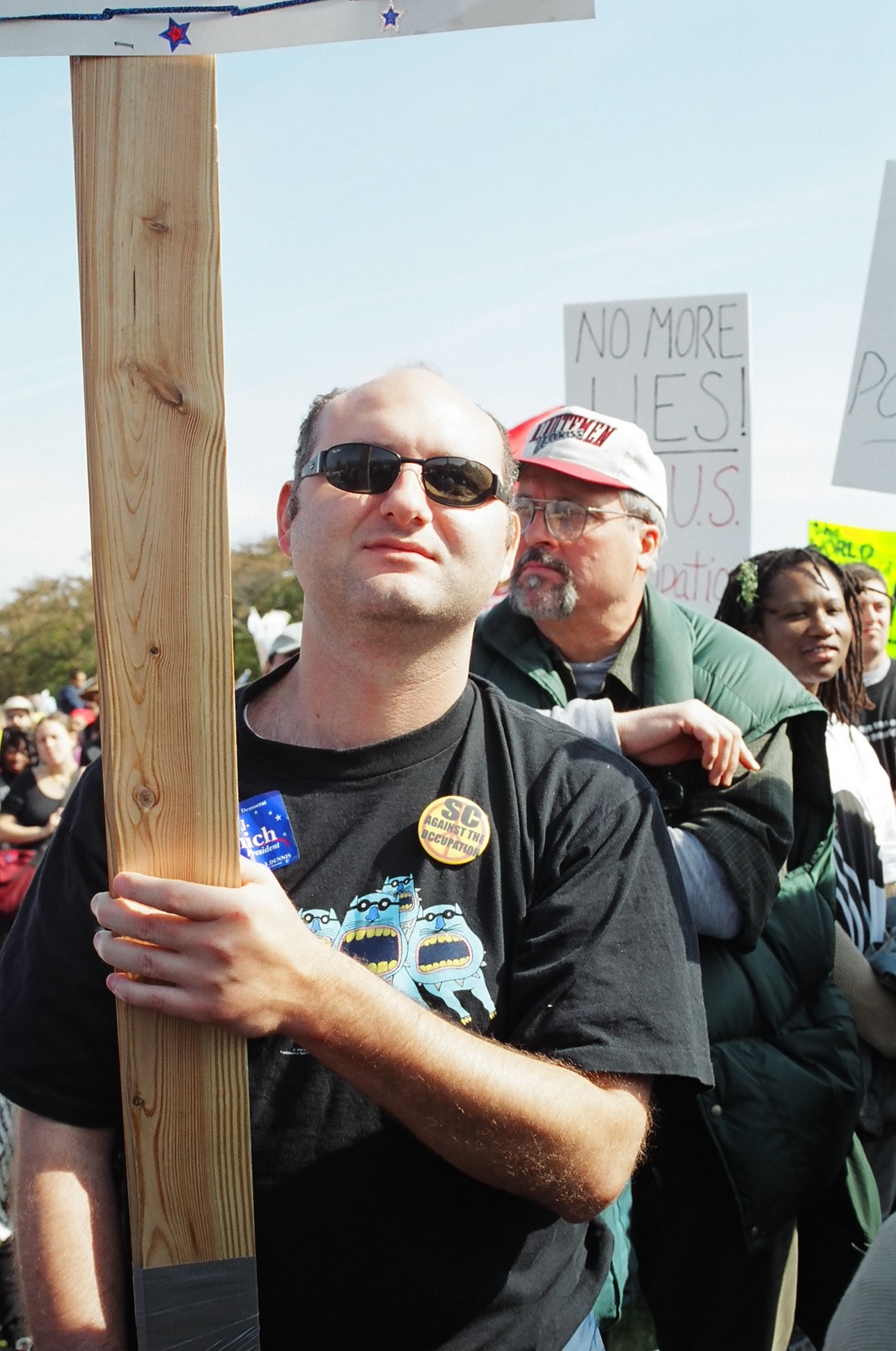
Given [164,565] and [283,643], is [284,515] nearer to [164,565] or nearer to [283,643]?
[164,565]

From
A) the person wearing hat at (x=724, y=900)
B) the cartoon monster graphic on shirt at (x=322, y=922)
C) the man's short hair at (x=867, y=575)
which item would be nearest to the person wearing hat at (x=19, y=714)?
the man's short hair at (x=867, y=575)

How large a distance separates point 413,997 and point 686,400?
161 inches

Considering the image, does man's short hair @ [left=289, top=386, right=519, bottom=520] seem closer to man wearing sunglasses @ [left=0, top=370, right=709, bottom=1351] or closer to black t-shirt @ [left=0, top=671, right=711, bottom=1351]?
man wearing sunglasses @ [left=0, top=370, right=709, bottom=1351]

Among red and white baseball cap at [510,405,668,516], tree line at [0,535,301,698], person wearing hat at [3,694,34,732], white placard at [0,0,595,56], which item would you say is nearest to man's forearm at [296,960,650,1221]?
white placard at [0,0,595,56]

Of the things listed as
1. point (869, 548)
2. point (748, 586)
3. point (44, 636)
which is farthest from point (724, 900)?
point (44, 636)

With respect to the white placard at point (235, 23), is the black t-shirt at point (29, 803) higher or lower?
lower

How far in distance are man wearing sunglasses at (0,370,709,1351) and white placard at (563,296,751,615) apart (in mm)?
3435

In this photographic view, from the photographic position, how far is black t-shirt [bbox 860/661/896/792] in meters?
4.73

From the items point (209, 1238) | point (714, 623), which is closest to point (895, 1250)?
point (209, 1238)

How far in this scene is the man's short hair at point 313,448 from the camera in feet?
6.30

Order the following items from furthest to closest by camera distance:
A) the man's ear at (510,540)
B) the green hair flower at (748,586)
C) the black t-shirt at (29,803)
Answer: the black t-shirt at (29,803) → the green hair flower at (748,586) → the man's ear at (510,540)

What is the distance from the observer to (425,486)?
5.86ft

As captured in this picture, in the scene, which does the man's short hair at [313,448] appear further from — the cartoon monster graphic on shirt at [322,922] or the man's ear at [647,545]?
the man's ear at [647,545]

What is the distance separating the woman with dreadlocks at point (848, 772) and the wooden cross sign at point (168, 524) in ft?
5.92
